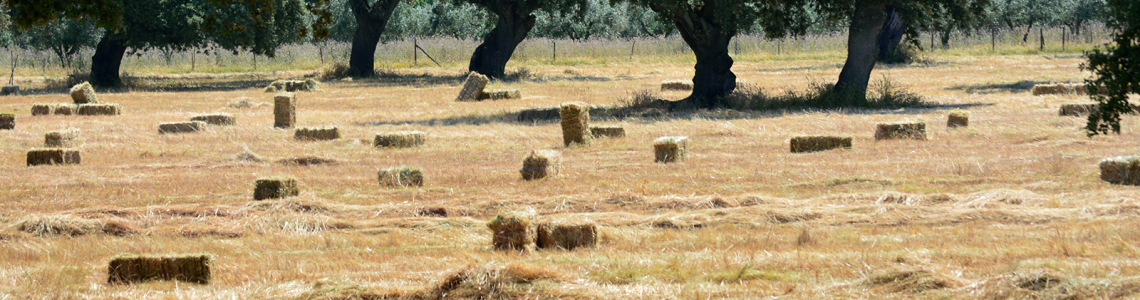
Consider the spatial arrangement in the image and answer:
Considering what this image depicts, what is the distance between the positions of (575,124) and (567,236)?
7.62 meters

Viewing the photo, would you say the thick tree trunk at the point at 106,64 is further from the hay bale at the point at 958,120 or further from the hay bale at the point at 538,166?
the hay bale at the point at 958,120

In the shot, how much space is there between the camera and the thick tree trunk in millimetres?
35062

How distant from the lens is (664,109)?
74.4 ft

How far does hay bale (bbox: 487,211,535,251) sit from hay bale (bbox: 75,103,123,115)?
57.2 feet

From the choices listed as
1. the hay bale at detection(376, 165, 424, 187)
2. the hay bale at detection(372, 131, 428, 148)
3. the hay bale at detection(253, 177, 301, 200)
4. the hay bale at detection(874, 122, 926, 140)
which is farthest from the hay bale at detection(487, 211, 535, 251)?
the hay bale at detection(874, 122, 926, 140)

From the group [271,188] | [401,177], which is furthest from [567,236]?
[401,177]

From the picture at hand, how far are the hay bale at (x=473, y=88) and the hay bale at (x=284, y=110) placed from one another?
7522mm

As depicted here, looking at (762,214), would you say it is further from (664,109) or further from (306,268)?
(664,109)

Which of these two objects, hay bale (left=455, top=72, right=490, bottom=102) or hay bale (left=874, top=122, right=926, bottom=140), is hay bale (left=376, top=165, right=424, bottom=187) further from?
hay bale (left=455, top=72, right=490, bottom=102)

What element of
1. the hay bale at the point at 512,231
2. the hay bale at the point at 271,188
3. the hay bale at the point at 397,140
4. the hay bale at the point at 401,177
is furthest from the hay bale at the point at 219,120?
the hay bale at the point at 512,231

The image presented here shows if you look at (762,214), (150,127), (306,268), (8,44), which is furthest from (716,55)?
(8,44)

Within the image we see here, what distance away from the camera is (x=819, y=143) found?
1459 cm

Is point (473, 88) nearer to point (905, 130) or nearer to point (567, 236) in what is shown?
point (905, 130)

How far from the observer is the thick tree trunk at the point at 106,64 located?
3506cm
